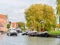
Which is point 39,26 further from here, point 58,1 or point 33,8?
point 58,1

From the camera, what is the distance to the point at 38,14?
76000 mm

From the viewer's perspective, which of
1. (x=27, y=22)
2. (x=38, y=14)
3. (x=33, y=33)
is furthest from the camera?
(x=27, y=22)

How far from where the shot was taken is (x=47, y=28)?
8362 cm

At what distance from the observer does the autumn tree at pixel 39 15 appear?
252 feet

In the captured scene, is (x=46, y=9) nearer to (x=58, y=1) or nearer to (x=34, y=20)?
(x=34, y=20)

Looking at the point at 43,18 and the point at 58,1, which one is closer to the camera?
the point at 58,1

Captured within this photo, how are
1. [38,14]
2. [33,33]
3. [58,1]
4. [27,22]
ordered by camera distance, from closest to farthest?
[58,1] → [33,33] → [38,14] → [27,22]

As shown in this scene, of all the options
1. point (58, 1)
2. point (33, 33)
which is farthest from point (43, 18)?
point (58, 1)

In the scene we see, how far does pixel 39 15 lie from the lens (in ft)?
250

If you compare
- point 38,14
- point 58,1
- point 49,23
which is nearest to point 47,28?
point 49,23

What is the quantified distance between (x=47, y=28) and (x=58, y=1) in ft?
120

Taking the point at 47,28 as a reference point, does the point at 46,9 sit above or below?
above

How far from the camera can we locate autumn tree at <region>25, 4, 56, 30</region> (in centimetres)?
7669

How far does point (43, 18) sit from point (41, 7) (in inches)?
143
